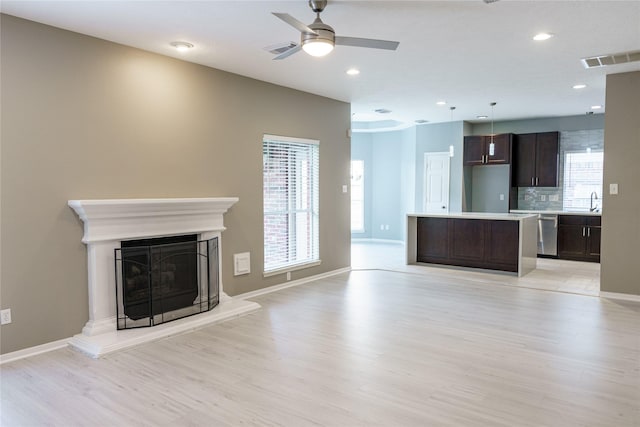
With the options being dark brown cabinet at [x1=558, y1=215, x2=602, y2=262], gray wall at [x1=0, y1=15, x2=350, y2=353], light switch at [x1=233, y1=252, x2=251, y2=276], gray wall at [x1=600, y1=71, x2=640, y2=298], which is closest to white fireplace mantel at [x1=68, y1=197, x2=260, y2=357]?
gray wall at [x1=0, y1=15, x2=350, y2=353]

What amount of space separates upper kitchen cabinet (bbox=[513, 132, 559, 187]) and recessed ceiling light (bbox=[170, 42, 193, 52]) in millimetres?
6967

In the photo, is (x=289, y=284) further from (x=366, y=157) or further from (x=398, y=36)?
(x=366, y=157)

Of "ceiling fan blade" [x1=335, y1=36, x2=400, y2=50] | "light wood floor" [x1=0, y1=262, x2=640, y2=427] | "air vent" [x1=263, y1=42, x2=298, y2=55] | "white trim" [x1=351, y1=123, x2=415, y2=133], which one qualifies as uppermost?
"white trim" [x1=351, y1=123, x2=415, y2=133]

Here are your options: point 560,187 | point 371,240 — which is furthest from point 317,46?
point 371,240

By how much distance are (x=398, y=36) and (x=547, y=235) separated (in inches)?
234

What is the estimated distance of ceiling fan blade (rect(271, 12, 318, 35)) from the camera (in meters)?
2.58

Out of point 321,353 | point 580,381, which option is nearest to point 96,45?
point 321,353

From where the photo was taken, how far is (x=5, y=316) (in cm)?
339

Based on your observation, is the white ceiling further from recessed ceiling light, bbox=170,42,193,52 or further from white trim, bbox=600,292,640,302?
white trim, bbox=600,292,640,302

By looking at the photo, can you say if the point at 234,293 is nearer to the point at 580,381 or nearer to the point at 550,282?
the point at 580,381

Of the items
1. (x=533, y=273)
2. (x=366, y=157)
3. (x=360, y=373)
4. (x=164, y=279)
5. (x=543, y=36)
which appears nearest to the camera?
(x=360, y=373)

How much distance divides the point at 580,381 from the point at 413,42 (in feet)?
10.00

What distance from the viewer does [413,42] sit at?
4043 millimetres

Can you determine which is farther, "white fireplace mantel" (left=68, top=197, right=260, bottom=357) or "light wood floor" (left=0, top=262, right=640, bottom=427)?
"white fireplace mantel" (left=68, top=197, right=260, bottom=357)
